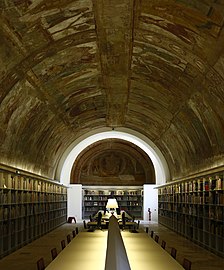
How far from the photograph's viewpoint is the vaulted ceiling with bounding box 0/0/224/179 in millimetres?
12500

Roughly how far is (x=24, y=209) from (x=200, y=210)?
26.2 feet

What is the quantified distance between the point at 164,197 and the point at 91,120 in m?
8.83

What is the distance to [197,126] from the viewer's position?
20609 mm

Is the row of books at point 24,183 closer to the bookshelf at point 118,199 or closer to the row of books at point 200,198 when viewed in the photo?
the row of books at point 200,198

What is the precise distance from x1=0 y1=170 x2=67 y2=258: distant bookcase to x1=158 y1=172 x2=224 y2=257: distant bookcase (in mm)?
7686

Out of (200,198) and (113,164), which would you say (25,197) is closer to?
(200,198)

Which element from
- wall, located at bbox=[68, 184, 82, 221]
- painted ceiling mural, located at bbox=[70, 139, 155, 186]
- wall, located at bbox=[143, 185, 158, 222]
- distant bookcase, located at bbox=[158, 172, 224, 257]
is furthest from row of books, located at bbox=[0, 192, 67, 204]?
painted ceiling mural, located at bbox=[70, 139, 155, 186]

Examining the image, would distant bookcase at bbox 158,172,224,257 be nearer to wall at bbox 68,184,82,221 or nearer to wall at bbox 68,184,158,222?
wall at bbox 68,184,158,222

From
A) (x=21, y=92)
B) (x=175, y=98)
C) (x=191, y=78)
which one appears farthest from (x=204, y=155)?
(x=21, y=92)

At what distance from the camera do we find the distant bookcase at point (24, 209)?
717 inches

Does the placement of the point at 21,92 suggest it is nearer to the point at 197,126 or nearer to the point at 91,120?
the point at 197,126

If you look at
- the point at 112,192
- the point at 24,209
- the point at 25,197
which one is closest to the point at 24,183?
the point at 25,197

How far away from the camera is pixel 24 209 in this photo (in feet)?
71.3

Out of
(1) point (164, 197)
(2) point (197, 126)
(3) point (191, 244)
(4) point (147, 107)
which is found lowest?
(3) point (191, 244)
